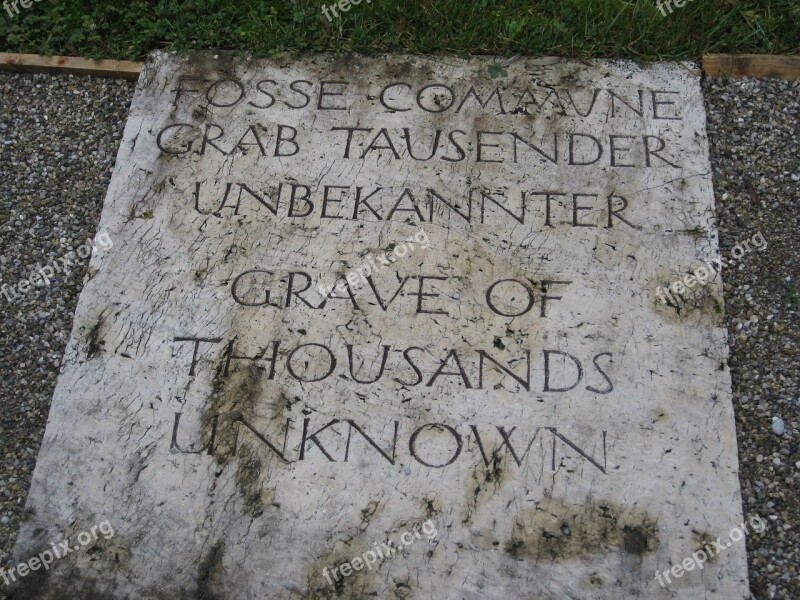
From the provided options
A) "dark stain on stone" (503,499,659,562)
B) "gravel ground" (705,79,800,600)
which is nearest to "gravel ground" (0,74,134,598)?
"dark stain on stone" (503,499,659,562)

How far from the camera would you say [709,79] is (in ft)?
13.8

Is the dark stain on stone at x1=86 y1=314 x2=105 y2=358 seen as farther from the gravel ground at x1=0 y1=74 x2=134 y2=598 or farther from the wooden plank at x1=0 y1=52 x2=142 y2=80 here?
the wooden plank at x1=0 y1=52 x2=142 y2=80

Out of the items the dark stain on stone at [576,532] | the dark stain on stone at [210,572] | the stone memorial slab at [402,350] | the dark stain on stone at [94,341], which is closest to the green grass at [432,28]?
the stone memorial slab at [402,350]

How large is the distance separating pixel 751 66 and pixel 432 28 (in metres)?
1.72

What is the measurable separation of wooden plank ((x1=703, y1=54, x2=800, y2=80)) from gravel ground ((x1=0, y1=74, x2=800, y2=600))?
2.3 inches

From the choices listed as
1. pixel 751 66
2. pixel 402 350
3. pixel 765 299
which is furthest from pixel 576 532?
pixel 751 66

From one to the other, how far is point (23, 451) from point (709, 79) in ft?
12.6

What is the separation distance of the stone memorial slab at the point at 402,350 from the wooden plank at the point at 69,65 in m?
0.23

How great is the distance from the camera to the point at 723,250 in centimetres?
377

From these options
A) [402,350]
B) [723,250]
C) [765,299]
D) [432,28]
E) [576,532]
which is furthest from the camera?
[432,28]

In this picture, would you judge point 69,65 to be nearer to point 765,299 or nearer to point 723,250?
point 723,250

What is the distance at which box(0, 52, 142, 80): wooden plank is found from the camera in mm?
4363

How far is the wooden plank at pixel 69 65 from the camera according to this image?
4363 mm

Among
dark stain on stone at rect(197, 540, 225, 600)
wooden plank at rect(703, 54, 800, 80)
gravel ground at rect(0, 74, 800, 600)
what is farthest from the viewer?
wooden plank at rect(703, 54, 800, 80)
